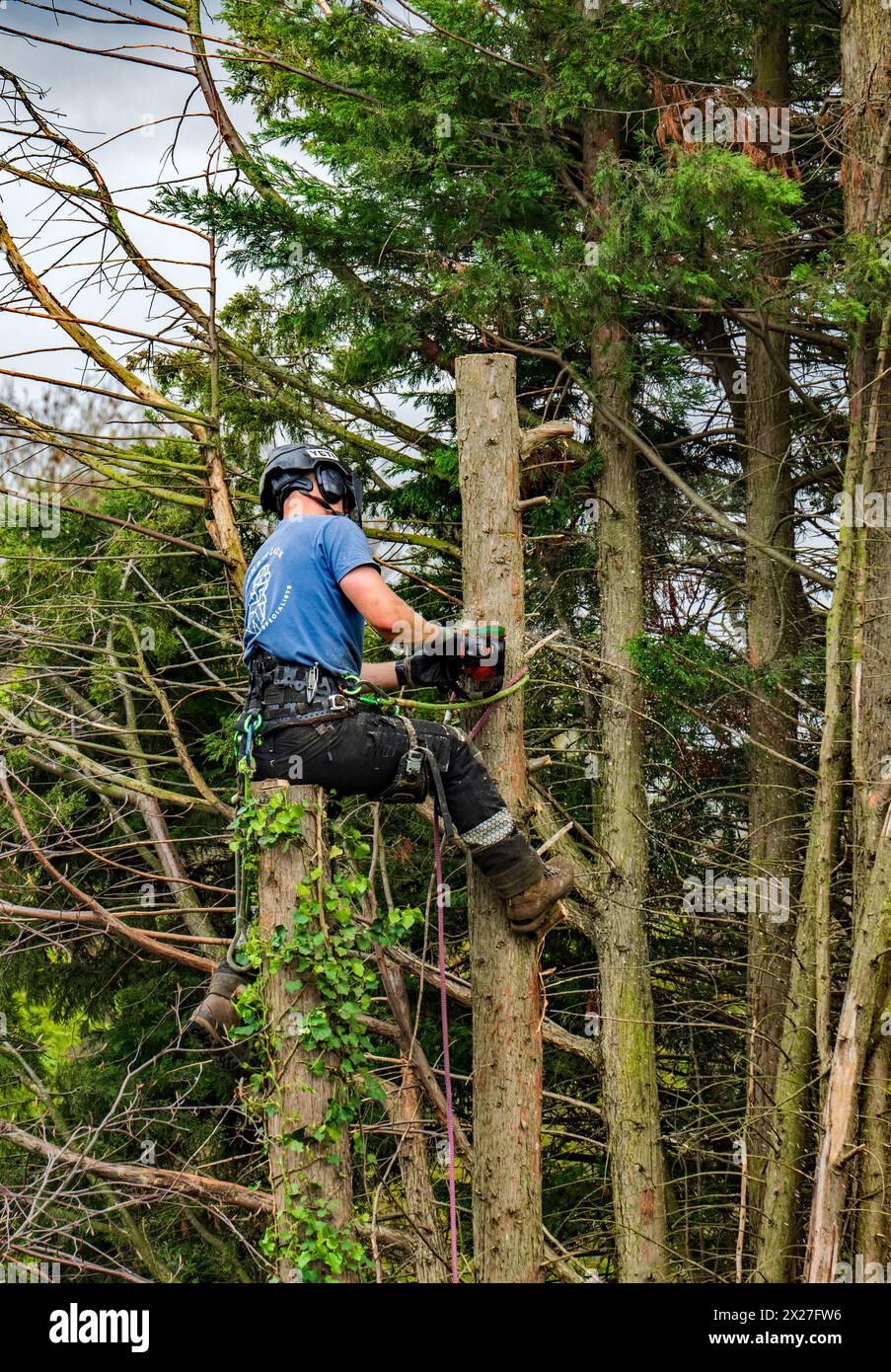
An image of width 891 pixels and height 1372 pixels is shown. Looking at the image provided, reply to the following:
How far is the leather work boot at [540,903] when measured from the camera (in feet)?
17.2

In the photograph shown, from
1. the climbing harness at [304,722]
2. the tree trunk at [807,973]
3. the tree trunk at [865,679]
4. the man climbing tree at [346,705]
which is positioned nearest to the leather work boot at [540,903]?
the man climbing tree at [346,705]

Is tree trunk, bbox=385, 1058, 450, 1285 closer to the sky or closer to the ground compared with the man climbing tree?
closer to the ground

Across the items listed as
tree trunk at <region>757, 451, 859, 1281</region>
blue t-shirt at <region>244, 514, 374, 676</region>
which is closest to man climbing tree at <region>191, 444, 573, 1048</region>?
blue t-shirt at <region>244, 514, 374, 676</region>

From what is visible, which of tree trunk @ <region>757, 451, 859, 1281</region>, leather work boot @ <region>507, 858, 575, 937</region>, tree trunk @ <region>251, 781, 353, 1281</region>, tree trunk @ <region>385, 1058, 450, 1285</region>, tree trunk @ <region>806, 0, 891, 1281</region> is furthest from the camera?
tree trunk @ <region>385, 1058, 450, 1285</region>

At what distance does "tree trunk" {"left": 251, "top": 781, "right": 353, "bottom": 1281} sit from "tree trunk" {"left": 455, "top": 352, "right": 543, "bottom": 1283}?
27.1 inches

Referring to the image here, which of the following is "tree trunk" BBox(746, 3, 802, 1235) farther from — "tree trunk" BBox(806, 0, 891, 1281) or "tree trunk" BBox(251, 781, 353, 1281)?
"tree trunk" BBox(251, 781, 353, 1281)

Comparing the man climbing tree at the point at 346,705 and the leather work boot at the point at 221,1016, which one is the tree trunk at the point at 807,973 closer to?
the man climbing tree at the point at 346,705

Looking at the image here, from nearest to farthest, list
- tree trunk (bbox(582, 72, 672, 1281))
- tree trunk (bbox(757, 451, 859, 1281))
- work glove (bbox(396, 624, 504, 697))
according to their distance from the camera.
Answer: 1. work glove (bbox(396, 624, 504, 697))
2. tree trunk (bbox(757, 451, 859, 1281))
3. tree trunk (bbox(582, 72, 672, 1281))

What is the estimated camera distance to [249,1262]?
11508mm

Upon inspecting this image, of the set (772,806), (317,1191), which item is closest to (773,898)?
(772,806)

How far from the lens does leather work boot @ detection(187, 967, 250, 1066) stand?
16.6 feet

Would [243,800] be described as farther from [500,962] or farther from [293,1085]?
[500,962]

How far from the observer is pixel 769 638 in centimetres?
931

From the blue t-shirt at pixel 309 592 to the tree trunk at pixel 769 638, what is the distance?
14.2ft
